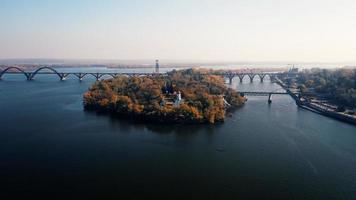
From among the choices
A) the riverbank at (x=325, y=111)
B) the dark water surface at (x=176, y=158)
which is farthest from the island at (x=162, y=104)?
the riverbank at (x=325, y=111)

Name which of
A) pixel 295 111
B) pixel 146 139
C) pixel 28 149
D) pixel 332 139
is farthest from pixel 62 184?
pixel 295 111

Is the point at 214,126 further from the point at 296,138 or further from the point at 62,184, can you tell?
the point at 62,184

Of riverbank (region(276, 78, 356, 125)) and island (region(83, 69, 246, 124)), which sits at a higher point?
island (region(83, 69, 246, 124))

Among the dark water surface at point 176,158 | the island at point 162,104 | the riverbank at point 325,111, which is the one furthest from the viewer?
the riverbank at point 325,111

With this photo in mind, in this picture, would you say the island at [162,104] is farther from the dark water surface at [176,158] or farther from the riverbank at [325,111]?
the riverbank at [325,111]

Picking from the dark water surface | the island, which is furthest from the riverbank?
the island

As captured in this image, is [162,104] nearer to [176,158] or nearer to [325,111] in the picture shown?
[176,158]

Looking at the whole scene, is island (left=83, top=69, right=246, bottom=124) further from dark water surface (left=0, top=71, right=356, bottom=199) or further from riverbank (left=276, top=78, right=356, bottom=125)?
riverbank (left=276, top=78, right=356, bottom=125)

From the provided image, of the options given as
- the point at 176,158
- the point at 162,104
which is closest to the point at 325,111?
the point at 162,104
